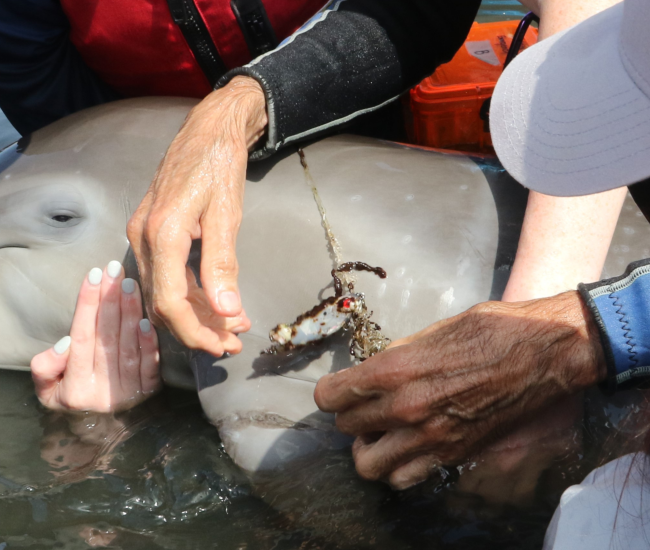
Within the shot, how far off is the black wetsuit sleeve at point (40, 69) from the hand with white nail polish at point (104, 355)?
135cm

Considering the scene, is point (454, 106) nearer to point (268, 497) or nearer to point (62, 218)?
point (62, 218)

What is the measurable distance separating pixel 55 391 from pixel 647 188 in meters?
2.25

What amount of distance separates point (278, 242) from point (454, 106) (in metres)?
1.60

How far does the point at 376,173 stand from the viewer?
2.78 metres

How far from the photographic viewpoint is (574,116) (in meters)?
1.59

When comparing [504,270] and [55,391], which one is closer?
[504,270]

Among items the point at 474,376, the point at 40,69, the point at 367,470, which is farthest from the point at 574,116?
the point at 40,69

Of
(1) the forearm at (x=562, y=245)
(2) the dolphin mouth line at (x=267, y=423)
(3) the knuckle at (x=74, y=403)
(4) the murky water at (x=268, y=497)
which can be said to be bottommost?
(4) the murky water at (x=268, y=497)

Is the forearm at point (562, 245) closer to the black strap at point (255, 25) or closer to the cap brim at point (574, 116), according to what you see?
the cap brim at point (574, 116)

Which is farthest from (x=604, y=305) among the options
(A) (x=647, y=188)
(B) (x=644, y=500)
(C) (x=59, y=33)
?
(C) (x=59, y=33)

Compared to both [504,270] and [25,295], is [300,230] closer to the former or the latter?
[504,270]

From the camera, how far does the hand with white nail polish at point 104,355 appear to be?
2.62 meters

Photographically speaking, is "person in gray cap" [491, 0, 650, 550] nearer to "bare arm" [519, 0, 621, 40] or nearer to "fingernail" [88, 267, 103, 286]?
"bare arm" [519, 0, 621, 40]

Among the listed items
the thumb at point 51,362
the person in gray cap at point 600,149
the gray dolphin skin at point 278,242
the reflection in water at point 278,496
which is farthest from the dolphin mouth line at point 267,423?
the person in gray cap at point 600,149
